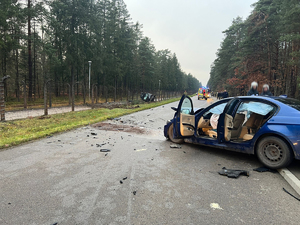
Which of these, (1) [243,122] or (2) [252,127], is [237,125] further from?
(2) [252,127]

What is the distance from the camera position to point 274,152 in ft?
13.2

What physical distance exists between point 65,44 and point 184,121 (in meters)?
29.6

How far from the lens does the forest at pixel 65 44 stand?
73.8 feet

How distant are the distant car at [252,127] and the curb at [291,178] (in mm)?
135

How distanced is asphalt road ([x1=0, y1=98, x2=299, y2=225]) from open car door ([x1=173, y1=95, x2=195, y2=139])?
600mm

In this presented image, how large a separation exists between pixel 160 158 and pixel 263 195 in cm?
239

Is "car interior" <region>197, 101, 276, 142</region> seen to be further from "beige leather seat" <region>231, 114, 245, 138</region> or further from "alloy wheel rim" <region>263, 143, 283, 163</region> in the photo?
"alloy wheel rim" <region>263, 143, 283, 163</region>

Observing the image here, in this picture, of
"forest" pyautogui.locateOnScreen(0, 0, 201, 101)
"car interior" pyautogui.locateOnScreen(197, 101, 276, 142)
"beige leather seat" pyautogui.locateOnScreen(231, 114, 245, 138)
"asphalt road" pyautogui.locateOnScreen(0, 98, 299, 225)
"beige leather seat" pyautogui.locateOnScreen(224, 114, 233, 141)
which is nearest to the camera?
"asphalt road" pyautogui.locateOnScreen(0, 98, 299, 225)

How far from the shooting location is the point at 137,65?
1882 inches

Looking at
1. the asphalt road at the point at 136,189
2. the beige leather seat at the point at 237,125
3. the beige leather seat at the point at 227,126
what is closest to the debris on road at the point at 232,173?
the asphalt road at the point at 136,189

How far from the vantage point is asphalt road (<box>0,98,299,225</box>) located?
2.46 m

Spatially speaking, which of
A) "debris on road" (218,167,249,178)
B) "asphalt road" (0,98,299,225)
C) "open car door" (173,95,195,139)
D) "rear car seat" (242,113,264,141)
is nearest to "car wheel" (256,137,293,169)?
"asphalt road" (0,98,299,225)

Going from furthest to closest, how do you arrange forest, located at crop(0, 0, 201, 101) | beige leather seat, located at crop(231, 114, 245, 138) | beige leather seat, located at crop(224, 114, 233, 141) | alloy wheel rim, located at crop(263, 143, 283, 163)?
forest, located at crop(0, 0, 201, 101)
beige leather seat, located at crop(231, 114, 245, 138)
beige leather seat, located at crop(224, 114, 233, 141)
alloy wheel rim, located at crop(263, 143, 283, 163)

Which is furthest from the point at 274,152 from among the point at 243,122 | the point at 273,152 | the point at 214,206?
the point at 214,206
